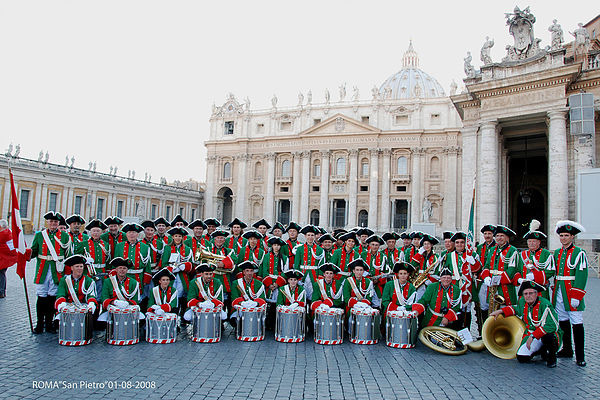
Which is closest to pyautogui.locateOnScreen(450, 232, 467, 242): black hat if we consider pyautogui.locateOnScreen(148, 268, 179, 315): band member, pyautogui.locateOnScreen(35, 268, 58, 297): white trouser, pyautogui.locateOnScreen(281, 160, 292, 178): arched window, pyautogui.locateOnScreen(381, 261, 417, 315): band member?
pyautogui.locateOnScreen(381, 261, 417, 315): band member

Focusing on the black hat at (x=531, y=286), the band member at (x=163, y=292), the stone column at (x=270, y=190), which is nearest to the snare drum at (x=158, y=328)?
the band member at (x=163, y=292)

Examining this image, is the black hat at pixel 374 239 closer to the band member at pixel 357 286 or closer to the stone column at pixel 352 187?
the band member at pixel 357 286

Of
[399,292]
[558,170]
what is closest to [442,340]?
[399,292]

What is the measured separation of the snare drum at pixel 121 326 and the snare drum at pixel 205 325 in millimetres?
842

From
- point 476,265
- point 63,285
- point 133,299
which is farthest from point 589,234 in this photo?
point 63,285

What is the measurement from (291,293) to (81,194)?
3958 cm

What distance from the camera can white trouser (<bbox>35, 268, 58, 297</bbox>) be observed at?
7051 mm

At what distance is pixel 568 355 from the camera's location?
6.43 metres

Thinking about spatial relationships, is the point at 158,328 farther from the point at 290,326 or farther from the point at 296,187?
the point at 296,187

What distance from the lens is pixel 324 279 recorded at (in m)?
7.35

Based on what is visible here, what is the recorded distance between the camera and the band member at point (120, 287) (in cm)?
678

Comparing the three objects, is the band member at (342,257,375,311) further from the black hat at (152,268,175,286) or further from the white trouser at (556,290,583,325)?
the black hat at (152,268,175,286)

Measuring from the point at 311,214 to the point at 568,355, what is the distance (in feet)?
141

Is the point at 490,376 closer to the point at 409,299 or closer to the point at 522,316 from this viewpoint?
the point at 522,316
